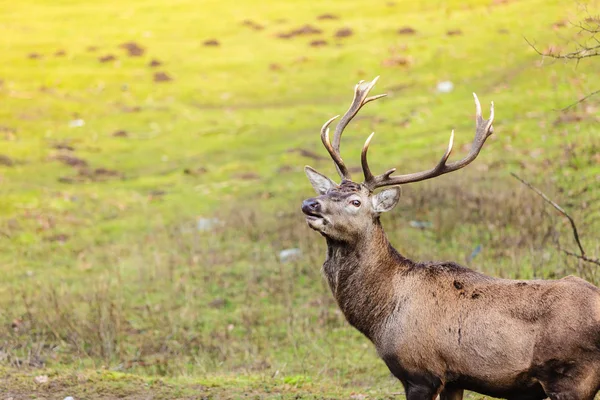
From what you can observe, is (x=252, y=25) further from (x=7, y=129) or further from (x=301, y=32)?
(x=7, y=129)

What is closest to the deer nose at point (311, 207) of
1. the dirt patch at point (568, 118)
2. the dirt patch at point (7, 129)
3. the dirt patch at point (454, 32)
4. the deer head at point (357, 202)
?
the deer head at point (357, 202)

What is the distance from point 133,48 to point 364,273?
3073 centimetres

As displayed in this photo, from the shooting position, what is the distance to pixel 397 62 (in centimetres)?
3125

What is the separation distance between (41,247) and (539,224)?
32.2 ft

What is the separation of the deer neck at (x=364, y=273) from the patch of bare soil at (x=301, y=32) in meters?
30.7

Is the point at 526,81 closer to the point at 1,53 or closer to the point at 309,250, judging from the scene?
the point at 309,250

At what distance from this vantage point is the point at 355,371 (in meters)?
9.92

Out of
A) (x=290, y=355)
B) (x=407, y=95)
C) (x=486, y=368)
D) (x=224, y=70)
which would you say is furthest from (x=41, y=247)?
(x=224, y=70)

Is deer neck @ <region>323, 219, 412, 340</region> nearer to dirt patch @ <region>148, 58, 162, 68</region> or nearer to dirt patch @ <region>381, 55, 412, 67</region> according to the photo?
dirt patch @ <region>381, 55, 412, 67</region>

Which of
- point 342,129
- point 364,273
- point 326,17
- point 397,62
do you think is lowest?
point 364,273

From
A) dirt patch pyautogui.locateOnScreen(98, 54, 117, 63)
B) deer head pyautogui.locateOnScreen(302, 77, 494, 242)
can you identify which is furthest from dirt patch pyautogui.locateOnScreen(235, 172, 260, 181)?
dirt patch pyautogui.locateOnScreen(98, 54, 117, 63)

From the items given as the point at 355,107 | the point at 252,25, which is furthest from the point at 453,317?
the point at 252,25

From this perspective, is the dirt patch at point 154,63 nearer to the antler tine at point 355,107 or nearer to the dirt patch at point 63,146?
the dirt patch at point 63,146

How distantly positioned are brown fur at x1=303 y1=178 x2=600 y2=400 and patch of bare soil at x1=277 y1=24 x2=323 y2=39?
30404mm
